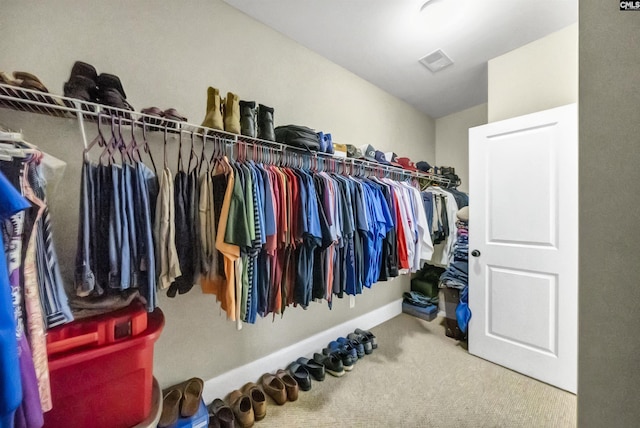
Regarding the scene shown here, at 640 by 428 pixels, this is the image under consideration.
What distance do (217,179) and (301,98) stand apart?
43.9 inches

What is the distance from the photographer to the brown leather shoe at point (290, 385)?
1494 millimetres

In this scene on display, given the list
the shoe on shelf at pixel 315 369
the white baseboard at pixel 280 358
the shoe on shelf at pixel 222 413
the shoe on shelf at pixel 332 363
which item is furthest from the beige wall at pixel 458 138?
the shoe on shelf at pixel 222 413

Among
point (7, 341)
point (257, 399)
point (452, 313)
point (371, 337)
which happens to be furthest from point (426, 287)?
point (7, 341)

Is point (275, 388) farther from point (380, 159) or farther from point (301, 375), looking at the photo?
point (380, 159)

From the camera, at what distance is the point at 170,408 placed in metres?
1.17

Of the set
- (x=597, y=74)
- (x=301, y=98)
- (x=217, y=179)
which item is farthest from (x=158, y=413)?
(x=301, y=98)

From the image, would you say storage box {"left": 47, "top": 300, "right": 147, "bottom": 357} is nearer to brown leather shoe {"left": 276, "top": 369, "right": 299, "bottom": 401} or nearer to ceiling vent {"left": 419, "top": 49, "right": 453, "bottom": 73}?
brown leather shoe {"left": 276, "top": 369, "right": 299, "bottom": 401}

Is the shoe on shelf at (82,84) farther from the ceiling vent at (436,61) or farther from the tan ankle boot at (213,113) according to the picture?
the ceiling vent at (436,61)

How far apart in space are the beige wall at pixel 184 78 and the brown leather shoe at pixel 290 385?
0.19 m

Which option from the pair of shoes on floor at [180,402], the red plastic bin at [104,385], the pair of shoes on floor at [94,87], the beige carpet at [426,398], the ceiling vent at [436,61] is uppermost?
the ceiling vent at [436,61]

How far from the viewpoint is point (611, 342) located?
548mm

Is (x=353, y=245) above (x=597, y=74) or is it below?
below

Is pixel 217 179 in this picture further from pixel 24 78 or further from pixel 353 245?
pixel 353 245

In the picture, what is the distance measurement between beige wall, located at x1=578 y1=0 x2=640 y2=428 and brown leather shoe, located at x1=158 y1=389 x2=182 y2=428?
5.02 feet
